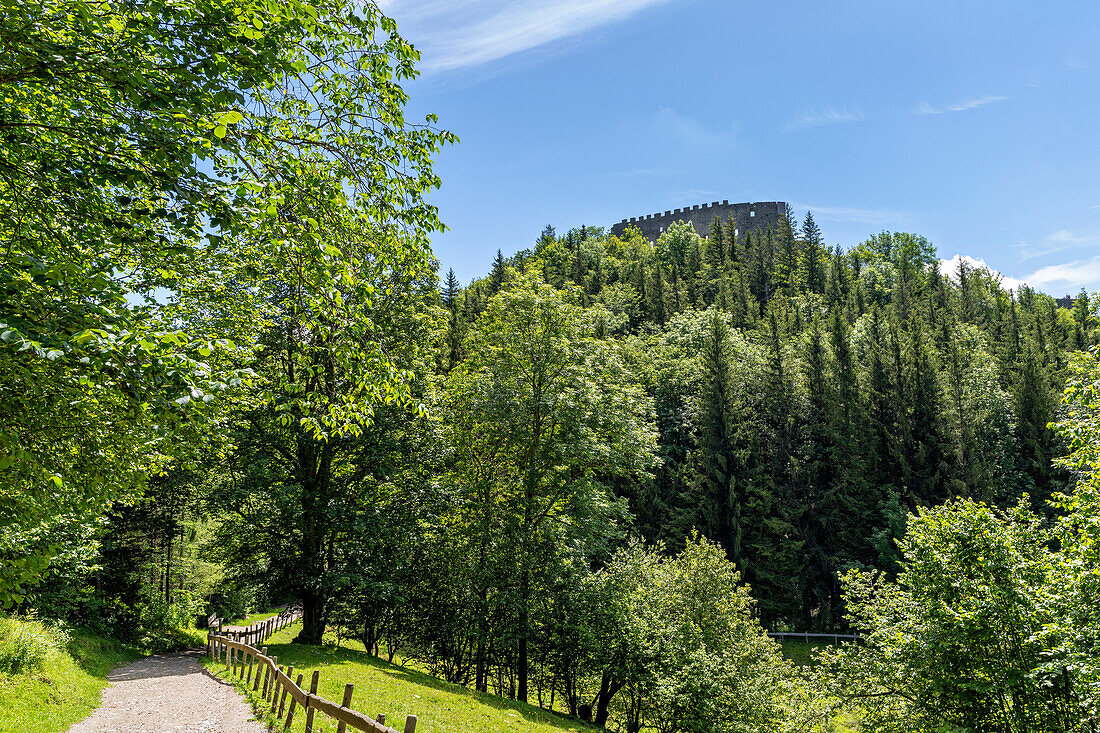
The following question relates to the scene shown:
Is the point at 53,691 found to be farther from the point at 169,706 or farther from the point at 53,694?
the point at 169,706

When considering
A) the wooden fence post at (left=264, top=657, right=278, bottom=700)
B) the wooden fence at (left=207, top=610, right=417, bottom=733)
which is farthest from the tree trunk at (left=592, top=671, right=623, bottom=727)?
the wooden fence post at (left=264, top=657, right=278, bottom=700)

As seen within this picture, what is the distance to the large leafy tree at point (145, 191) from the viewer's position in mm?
4230

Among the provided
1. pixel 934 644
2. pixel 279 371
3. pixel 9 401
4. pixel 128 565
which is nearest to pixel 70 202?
pixel 9 401

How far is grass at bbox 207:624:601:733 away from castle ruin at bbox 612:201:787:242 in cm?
9677

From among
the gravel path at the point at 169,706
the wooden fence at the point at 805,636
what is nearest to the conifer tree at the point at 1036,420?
the wooden fence at the point at 805,636

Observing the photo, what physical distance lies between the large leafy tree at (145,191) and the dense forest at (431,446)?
4cm

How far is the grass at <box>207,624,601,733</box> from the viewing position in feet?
38.2

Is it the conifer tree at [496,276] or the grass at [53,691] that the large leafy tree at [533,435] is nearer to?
the grass at [53,691]

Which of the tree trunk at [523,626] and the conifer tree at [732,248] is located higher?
the conifer tree at [732,248]

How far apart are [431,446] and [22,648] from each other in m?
11.3

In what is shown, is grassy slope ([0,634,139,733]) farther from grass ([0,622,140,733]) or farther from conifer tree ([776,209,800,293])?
conifer tree ([776,209,800,293])

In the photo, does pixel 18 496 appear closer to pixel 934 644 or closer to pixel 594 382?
pixel 934 644

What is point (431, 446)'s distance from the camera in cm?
2073

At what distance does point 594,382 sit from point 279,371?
1027cm
